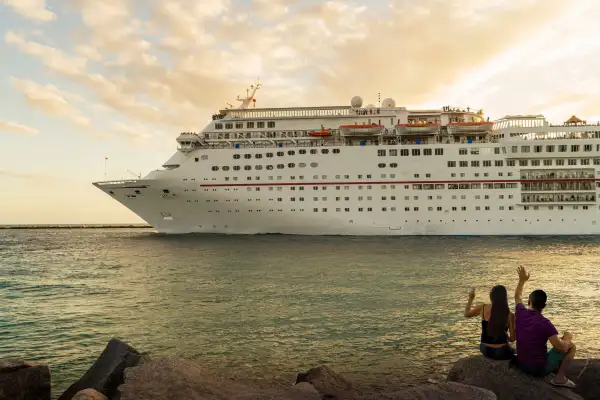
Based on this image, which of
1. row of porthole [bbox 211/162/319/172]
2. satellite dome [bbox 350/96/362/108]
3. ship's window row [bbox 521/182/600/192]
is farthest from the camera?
satellite dome [bbox 350/96/362/108]

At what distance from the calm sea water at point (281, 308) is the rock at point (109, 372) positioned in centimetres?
133

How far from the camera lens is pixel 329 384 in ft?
20.6

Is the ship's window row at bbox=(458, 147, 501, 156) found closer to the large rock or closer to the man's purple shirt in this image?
the man's purple shirt

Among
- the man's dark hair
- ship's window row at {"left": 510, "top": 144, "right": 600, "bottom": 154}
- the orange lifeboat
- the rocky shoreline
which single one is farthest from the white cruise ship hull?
the man's dark hair

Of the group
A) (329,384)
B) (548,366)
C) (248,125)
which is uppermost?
(248,125)

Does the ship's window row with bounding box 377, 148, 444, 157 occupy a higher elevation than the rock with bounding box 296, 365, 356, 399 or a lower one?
higher

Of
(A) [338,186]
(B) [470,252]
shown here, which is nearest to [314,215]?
(A) [338,186]

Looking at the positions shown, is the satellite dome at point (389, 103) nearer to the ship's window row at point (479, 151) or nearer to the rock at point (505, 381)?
the ship's window row at point (479, 151)

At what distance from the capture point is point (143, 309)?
13312 mm

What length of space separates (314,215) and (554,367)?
35960 mm

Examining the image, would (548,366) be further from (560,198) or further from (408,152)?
(560,198)

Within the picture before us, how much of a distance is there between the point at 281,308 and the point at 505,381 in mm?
8279

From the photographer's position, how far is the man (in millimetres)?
5020

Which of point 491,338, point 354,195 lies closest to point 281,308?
point 491,338
